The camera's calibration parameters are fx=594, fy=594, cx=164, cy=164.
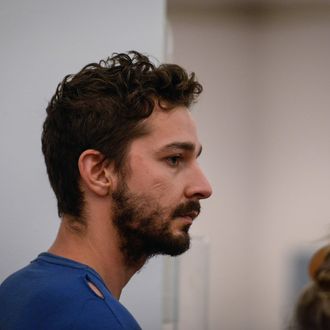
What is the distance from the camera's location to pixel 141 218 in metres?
0.99

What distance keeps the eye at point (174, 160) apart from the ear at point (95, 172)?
0.33ft

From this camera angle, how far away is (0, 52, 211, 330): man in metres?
0.98

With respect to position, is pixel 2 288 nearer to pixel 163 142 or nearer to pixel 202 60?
pixel 163 142

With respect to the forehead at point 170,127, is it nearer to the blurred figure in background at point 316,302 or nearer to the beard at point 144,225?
the beard at point 144,225

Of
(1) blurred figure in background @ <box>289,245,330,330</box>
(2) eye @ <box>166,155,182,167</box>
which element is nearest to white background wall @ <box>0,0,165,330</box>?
(2) eye @ <box>166,155,182,167</box>

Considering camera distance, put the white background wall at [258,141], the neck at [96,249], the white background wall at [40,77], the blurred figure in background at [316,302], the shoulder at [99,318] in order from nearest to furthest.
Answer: the blurred figure in background at [316,302]
the shoulder at [99,318]
the neck at [96,249]
the white background wall at [40,77]
the white background wall at [258,141]

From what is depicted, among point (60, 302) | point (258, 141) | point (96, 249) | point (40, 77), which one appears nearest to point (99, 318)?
point (60, 302)

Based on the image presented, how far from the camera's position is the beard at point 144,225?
3.22 feet

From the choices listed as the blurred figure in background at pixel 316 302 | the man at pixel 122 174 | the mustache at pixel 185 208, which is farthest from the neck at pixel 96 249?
the blurred figure in background at pixel 316 302

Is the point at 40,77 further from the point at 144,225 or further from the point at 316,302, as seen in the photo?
the point at 316,302

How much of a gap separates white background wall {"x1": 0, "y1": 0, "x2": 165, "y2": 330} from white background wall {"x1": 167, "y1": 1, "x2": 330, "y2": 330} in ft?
2.30

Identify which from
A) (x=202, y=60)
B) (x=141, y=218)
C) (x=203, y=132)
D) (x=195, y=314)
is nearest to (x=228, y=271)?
(x=195, y=314)

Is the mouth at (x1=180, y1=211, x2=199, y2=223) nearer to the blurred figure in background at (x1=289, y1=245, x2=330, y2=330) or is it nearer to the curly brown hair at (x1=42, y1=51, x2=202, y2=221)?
the curly brown hair at (x1=42, y1=51, x2=202, y2=221)

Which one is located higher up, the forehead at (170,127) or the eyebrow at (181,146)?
the forehead at (170,127)
